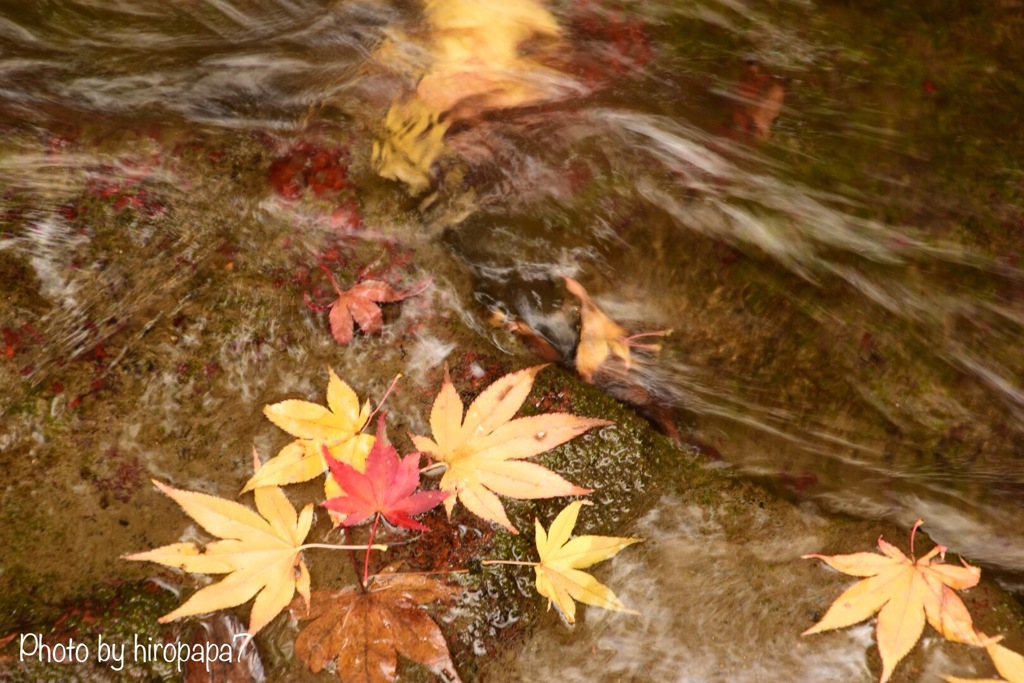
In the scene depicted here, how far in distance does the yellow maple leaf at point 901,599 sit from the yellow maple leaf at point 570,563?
0.56m

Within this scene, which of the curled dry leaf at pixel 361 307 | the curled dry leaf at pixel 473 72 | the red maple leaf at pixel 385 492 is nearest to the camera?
the red maple leaf at pixel 385 492

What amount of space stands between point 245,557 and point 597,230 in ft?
4.47

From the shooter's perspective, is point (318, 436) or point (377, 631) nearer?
point (377, 631)

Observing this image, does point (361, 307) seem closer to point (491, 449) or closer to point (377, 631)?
point (491, 449)

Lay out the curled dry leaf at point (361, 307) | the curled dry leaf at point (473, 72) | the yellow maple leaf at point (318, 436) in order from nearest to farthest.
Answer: the yellow maple leaf at point (318, 436)
the curled dry leaf at point (361, 307)
the curled dry leaf at point (473, 72)

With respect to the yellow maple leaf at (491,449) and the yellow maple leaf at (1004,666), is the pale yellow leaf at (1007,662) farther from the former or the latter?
the yellow maple leaf at (491,449)

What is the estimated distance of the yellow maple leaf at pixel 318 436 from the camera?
1.78 m

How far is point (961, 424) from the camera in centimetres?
196

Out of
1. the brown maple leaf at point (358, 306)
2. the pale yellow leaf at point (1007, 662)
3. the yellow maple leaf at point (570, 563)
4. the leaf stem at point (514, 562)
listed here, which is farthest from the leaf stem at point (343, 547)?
the pale yellow leaf at point (1007, 662)

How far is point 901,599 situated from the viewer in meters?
1.85

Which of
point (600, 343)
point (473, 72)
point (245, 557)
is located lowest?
point (245, 557)

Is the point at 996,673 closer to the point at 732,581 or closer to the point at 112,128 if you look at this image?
the point at 732,581

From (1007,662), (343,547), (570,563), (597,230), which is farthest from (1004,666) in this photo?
(343,547)

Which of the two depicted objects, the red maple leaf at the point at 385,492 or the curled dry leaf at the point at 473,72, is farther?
the curled dry leaf at the point at 473,72
